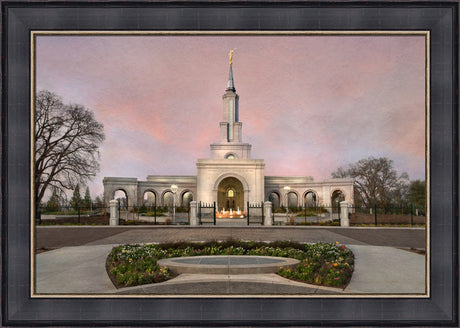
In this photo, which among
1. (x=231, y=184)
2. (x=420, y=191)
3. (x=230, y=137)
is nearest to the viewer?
(x=420, y=191)

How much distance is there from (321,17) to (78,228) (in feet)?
60.3

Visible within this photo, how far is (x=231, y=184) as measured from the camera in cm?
4253

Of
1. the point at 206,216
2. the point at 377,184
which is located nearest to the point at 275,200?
the point at 377,184

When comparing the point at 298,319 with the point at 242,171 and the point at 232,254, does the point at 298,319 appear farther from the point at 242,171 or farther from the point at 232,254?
the point at 242,171

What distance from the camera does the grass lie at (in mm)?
5607

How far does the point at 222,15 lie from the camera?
4.61 metres

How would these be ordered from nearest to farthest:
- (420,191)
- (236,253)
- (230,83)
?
1. (236,253)
2. (420,191)
3. (230,83)

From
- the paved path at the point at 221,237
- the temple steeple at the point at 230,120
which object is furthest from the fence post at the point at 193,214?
the temple steeple at the point at 230,120

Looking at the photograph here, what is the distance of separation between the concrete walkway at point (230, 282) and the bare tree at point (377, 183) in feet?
77.0

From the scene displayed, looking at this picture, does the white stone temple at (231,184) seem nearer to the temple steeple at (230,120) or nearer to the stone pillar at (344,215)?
the temple steeple at (230,120)

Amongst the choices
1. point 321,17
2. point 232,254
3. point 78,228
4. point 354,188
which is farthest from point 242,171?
point 321,17

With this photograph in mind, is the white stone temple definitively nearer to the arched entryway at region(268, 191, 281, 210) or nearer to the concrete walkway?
the arched entryway at region(268, 191, 281, 210)

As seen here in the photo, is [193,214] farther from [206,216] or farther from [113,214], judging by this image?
[206,216]

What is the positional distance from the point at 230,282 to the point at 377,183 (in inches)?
1311
